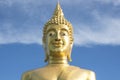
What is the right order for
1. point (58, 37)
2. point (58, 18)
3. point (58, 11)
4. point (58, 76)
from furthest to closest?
point (58, 11) < point (58, 18) < point (58, 37) < point (58, 76)

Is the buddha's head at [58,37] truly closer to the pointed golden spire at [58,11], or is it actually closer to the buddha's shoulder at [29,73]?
the pointed golden spire at [58,11]

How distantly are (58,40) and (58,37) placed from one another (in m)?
0.10

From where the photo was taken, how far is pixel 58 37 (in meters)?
14.4

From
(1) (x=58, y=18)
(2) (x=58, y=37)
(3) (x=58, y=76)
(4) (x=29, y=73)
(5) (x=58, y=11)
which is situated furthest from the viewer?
(5) (x=58, y=11)

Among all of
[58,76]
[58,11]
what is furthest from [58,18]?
[58,76]

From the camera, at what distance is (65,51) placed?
14523mm

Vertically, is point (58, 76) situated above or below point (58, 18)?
below

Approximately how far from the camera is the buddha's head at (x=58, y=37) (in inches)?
567

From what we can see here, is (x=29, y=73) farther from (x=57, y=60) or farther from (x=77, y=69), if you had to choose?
(x=77, y=69)

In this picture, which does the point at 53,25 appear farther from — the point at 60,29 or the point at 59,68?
the point at 59,68

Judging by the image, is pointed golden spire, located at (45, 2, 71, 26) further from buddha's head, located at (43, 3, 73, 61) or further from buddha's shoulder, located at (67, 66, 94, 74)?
buddha's shoulder, located at (67, 66, 94, 74)

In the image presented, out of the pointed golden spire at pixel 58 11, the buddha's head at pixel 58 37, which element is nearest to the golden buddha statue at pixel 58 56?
the buddha's head at pixel 58 37

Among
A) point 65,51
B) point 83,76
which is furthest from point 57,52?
point 83,76

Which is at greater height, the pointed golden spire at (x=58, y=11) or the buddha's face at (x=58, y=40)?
the pointed golden spire at (x=58, y=11)
